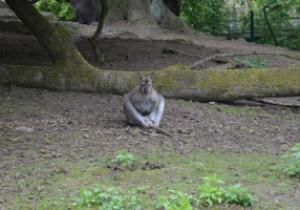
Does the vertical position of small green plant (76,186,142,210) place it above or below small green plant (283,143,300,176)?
below

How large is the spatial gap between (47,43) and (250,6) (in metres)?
15.8

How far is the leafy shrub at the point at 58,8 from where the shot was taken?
2694 cm

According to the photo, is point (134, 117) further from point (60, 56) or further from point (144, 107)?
point (60, 56)

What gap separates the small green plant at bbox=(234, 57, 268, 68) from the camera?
13461 mm

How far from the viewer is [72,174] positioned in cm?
644

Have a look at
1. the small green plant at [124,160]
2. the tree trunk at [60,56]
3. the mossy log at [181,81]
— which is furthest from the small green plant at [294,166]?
the tree trunk at [60,56]

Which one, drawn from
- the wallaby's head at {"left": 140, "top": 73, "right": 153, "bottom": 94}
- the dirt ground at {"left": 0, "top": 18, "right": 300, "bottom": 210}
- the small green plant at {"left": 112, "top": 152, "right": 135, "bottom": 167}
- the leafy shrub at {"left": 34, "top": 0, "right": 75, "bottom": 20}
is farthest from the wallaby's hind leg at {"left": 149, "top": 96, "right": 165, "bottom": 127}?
the leafy shrub at {"left": 34, "top": 0, "right": 75, "bottom": 20}

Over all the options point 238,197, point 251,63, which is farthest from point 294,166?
point 251,63

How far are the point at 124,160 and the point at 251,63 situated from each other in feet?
24.8

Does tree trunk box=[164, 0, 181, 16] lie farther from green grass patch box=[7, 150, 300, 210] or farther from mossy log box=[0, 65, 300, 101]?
green grass patch box=[7, 150, 300, 210]

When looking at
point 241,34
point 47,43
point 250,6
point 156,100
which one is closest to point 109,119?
point 156,100

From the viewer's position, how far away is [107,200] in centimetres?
538

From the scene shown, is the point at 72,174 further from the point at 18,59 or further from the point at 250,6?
the point at 250,6

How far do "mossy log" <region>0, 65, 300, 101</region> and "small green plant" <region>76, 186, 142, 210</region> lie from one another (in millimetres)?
5054
